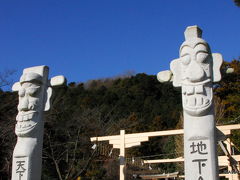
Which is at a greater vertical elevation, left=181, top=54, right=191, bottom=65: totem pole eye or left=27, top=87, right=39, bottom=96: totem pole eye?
left=181, top=54, right=191, bottom=65: totem pole eye

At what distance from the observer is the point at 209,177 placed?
4.11 metres

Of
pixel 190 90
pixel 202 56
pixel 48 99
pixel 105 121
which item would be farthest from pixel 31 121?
pixel 105 121

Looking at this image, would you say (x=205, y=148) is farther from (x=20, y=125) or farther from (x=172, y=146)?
(x=172, y=146)

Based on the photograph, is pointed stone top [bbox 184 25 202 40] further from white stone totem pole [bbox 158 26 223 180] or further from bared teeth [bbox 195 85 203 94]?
bared teeth [bbox 195 85 203 94]

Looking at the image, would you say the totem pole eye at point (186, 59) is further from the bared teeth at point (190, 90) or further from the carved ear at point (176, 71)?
the bared teeth at point (190, 90)

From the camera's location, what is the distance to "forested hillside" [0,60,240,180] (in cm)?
1068

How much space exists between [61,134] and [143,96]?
36.5ft

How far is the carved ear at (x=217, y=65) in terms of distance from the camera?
4.57m

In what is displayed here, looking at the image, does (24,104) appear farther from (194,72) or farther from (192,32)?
(192,32)

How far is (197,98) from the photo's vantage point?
450 cm

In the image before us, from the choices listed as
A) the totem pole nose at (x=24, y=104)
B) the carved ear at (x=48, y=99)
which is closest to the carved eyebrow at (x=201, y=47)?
the carved ear at (x=48, y=99)

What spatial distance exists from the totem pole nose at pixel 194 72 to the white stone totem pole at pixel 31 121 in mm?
2203

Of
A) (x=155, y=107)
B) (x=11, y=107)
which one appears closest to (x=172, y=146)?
(x=155, y=107)

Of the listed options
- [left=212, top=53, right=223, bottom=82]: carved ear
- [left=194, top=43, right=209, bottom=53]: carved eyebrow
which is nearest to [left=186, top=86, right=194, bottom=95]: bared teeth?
[left=212, top=53, right=223, bottom=82]: carved ear
